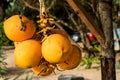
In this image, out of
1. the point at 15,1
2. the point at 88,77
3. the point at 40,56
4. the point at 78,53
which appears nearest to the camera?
the point at 40,56

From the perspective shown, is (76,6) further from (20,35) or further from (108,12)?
(20,35)

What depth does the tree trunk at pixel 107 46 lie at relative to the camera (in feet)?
5.90

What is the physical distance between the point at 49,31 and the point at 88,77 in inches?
284

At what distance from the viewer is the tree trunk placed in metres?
1.80

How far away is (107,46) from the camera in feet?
5.98

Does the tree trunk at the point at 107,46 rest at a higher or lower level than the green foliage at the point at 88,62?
higher

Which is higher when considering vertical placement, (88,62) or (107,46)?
(107,46)

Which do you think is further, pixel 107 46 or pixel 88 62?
pixel 88 62

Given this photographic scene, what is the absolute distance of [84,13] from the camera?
1.79 m

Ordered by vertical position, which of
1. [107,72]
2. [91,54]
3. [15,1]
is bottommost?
[91,54]

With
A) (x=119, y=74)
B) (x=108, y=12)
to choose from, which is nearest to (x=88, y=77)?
(x=119, y=74)

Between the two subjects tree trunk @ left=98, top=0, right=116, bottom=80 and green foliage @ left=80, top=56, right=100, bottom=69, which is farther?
green foliage @ left=80, top=56, right=100, bottom=69

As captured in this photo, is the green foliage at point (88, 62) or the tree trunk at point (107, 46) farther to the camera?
the green foliage at point (88, 62)

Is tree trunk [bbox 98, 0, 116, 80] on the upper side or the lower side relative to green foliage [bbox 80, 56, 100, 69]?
upper
